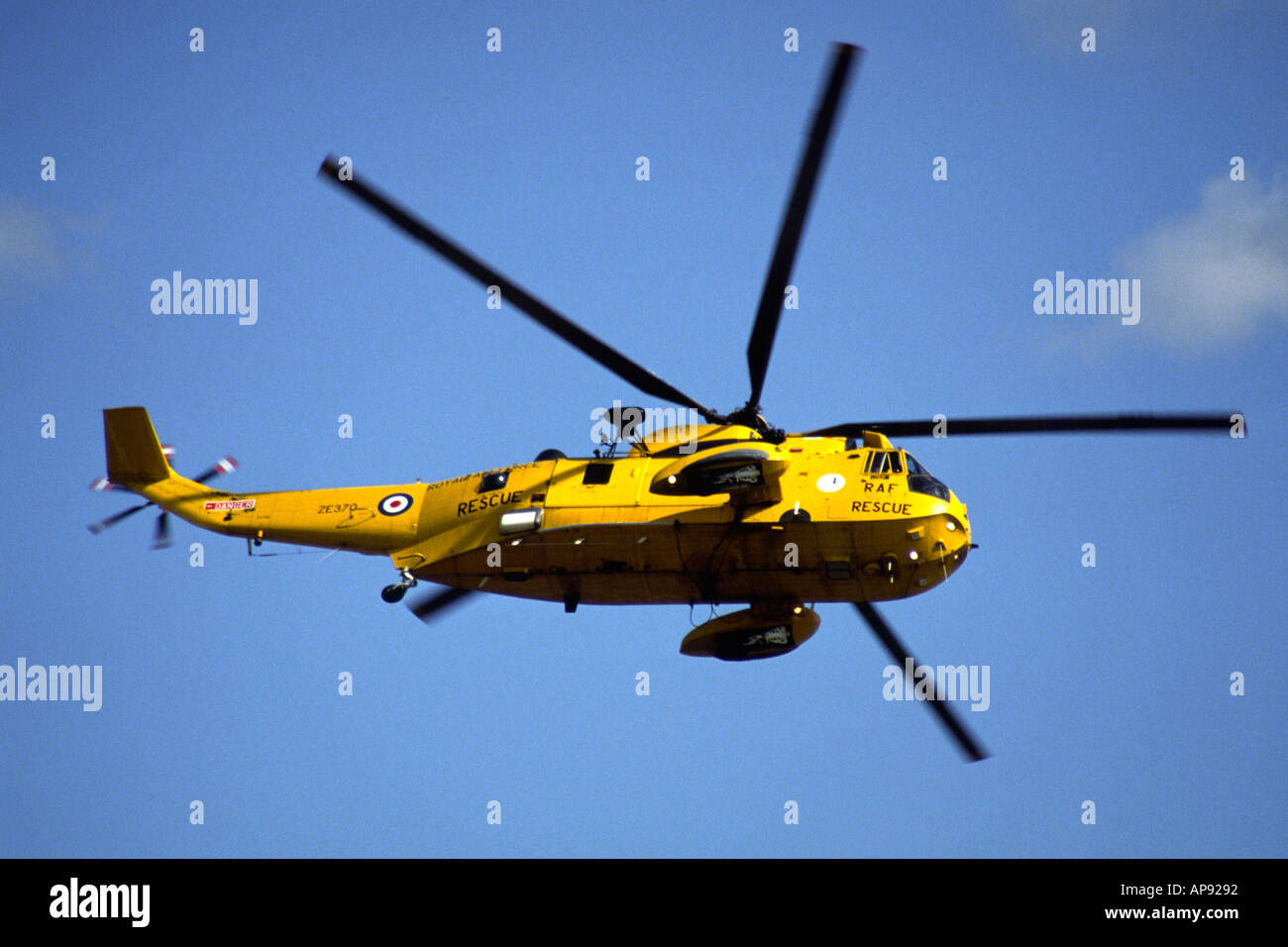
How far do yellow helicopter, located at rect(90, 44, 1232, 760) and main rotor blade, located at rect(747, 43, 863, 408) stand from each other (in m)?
0.05

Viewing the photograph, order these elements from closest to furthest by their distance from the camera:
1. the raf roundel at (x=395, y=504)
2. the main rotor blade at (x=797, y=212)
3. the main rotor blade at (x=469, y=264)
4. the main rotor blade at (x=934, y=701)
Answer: the main rotor blade at (x=797, y=212)
the main rotor blade at (x=469, y=264)
the main rotor blade at (x=934, y=701)
the raf roundel at (x=395, y=504)

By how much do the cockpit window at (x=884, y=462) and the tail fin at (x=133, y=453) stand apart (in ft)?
48.0

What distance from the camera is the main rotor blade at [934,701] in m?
29.2

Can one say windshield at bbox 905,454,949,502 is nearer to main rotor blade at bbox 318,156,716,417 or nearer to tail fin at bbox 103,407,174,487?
main rotor blade at bbox 318,156,716,417

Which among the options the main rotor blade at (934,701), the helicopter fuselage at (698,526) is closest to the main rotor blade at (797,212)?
the helicopter fuselage at (698,526)

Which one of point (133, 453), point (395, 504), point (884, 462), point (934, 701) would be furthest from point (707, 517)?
point (133, 453)

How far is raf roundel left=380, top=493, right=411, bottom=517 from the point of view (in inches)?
1204

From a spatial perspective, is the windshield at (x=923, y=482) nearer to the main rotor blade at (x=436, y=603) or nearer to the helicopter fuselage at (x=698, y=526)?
the helicopter fuselage at (x=698, y=526)

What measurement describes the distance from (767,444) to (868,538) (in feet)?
8.41

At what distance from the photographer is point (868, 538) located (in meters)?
27.0
